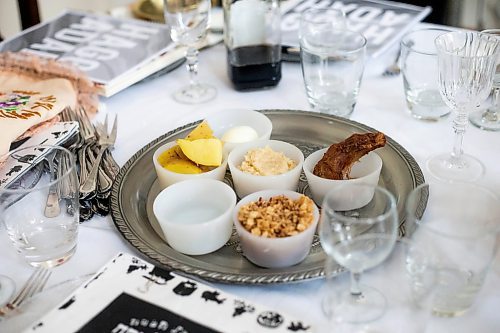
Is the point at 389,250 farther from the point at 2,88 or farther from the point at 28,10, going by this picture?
the point at 28,10

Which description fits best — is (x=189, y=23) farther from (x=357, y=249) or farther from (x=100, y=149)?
(x=357, y=249)

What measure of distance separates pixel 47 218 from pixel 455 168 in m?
0.56

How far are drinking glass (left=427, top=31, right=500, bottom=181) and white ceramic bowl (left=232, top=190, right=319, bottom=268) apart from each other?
0.28m

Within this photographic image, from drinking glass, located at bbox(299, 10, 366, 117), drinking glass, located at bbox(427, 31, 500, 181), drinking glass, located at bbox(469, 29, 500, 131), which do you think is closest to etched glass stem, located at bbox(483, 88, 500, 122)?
drinking glass, located at bbox(469, 29, 500, 131)

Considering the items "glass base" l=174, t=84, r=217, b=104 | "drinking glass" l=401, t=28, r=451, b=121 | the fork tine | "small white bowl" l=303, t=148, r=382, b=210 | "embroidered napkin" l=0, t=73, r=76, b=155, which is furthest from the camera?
"glass base" l=174, t=84, r=217, b=104

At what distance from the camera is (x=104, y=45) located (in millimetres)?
1278

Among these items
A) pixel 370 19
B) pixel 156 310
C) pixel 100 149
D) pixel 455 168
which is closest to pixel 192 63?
pixel 100 149

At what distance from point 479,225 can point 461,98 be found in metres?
0.29

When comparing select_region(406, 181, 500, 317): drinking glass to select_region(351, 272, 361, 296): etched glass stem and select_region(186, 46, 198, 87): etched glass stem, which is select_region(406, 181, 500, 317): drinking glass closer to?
select_region(351, 272, 361, 296): etched glass stem

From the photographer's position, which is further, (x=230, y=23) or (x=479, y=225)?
(x=230, y=23)

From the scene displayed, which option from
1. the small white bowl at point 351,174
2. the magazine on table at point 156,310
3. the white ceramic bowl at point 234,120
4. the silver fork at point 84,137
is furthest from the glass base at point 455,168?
the silver fork at point 84,137

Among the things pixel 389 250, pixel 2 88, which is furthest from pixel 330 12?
pixel 389 250

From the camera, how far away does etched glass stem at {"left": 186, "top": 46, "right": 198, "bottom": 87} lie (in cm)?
116

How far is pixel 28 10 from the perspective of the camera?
67.2 inches
